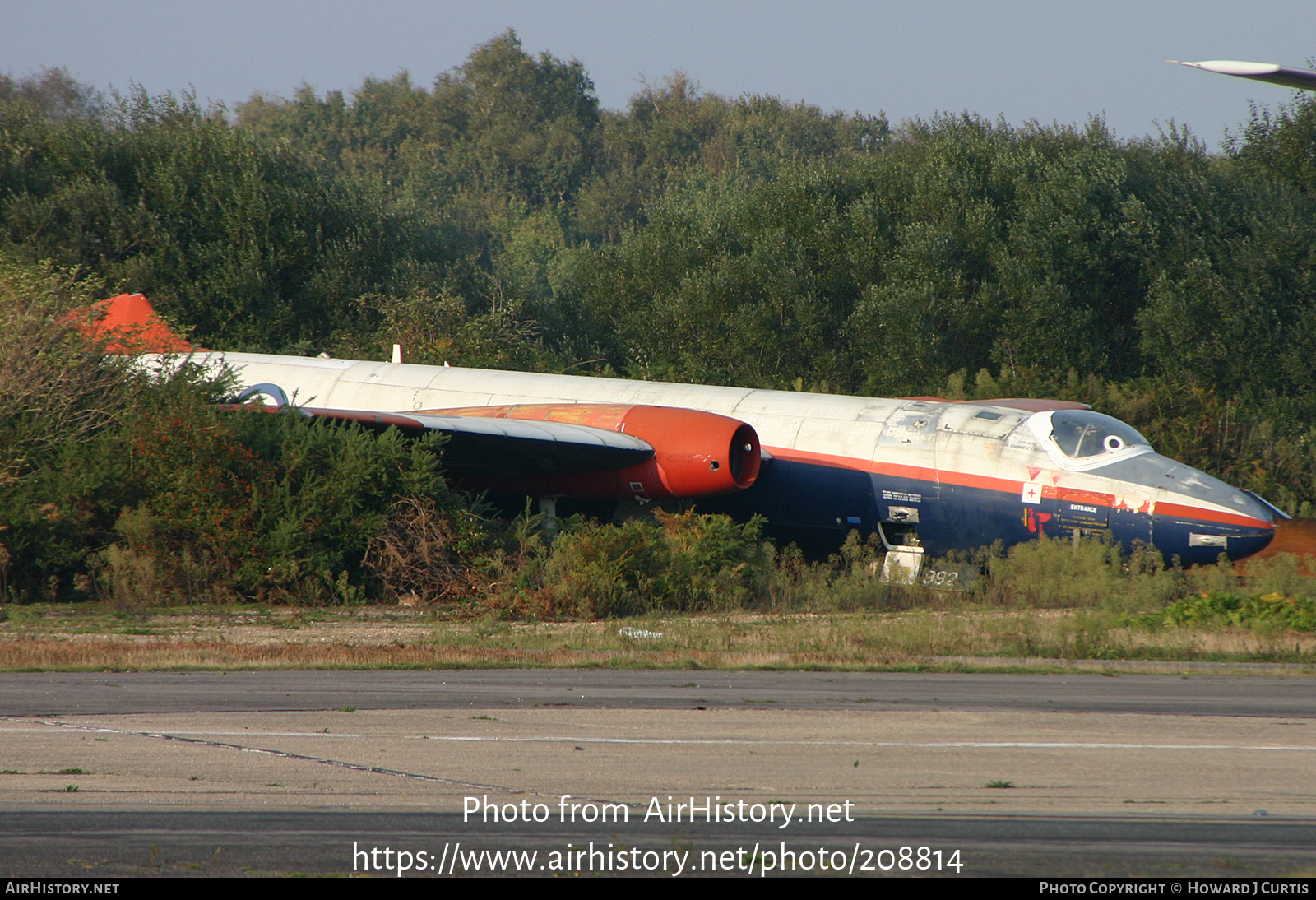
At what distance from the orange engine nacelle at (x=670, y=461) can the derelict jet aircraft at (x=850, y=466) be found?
23 mm

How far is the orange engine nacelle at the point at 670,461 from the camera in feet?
55.4

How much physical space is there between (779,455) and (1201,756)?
36.1 feet

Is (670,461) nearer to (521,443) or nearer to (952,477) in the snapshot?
(521,443)

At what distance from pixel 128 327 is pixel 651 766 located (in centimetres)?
2067

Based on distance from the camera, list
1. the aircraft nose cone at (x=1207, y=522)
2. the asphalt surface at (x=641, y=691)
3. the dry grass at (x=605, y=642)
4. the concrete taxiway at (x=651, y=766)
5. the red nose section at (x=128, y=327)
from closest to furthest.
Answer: the concrete taxiway at (x=651, y=766) → the asphalt surface at (x=641, y=691) → the dry grass at (x=605, y=642) → the aircraft nose cone at (x=1207, y=522) → the red nose section at (x=128, y=327)

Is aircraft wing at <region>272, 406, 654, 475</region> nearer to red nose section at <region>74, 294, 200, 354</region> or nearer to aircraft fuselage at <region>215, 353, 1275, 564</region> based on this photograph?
aircraft fuselage at <region>215, 353, 1275, 564</region>

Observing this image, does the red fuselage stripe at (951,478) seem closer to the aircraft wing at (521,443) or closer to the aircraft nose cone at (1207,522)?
the aircraft nose cone at (1207,522)

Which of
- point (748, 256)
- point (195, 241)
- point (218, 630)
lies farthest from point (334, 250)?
point (218, 630)

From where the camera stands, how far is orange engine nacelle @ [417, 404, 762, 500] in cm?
1688

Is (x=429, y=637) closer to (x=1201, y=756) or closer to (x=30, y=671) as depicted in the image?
(x=30, y=671)

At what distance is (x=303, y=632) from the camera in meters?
13.4

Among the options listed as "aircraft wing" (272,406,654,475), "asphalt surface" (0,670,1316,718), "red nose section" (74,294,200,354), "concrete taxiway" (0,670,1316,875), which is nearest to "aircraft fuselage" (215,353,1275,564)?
"aircraft wing" (272,406,654,475)

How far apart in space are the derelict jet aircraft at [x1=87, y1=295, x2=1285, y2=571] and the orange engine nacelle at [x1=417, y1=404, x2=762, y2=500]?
0.02m

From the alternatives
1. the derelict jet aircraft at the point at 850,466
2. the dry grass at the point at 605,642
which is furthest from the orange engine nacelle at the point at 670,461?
the dry grass at the point at 605,642
